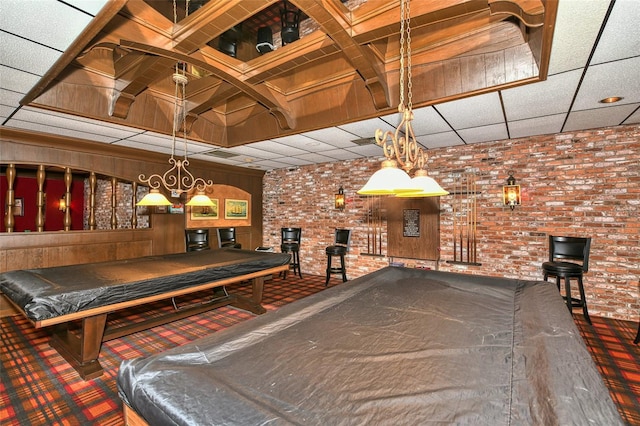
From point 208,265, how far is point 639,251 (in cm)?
570

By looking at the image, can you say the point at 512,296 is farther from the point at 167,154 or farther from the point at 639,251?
the point at 167,154

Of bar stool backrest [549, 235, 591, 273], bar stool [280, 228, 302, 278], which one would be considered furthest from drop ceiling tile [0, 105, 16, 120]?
bar stool backrest [549, 235, 591, 273]

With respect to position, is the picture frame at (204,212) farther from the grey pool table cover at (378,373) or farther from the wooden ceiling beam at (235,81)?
the grey pool table cover at (378,373)

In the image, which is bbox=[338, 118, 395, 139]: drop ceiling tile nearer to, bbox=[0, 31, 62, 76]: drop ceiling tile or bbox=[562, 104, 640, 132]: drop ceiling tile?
bbox=[562, 104, 640, 132]: drop ceiling tile

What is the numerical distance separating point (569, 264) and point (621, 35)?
285 centimetres

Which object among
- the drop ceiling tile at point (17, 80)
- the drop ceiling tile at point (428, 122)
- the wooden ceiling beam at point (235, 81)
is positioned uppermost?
the wooden ceiling beam at point (235, 81)

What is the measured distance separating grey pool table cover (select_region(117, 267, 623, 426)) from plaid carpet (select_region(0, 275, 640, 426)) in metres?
1.42

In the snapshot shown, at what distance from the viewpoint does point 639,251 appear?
152 inches

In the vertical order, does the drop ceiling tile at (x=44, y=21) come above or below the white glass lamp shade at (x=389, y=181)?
above

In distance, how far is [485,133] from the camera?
431 centimetres

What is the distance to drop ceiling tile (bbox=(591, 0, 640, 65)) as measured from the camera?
1.74 metres

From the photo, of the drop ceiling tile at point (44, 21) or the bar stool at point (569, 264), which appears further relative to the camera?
the bar stool at point (569, 264)

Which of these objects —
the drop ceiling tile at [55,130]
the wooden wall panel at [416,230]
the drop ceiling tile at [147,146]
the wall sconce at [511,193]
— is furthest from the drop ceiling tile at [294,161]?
the wall sconce at [511,193]

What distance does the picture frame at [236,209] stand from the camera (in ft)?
23.7
